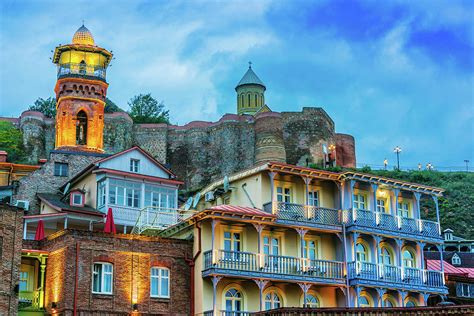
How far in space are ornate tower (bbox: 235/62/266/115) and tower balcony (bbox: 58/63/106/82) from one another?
5407 cm

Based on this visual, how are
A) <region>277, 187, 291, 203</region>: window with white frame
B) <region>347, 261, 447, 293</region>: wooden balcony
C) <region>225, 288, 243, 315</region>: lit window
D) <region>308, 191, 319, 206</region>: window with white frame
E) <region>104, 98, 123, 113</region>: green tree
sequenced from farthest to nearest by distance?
1. <region>104, 98, 123, 113</region>: green tree
2. <region>308, 191, 319, 206</region>: window with white frame
3. <region>277, 187, 291, 203</region>: window with white frame
4. <region>347, 261, 447, 293</region>: wooden balcony
5. <region>225, 288, 243, 315</region>: lit window

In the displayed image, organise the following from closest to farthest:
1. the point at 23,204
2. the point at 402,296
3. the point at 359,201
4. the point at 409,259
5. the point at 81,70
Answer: the point at 402,296 < the point at 359,201 < the point at 409,259 < the point at 23,204 < the point at 81,70

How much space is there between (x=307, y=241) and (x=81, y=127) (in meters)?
34.8

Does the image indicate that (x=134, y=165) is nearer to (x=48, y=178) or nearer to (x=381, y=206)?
(x=48, y=178)

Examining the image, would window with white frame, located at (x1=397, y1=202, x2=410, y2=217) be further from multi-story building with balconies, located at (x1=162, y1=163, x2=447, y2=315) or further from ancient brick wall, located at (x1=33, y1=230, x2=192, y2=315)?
ancient brick wall, located at (x1=33, y1=230, x2=192, y2=315)

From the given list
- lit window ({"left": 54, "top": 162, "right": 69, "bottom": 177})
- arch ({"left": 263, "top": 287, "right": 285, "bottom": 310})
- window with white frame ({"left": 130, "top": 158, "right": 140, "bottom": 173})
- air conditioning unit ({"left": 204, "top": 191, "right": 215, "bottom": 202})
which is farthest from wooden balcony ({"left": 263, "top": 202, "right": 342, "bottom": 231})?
lit window ({"left": 54, "top": 162, "right": 69, "bottom": 177})

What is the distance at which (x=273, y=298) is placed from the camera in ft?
145

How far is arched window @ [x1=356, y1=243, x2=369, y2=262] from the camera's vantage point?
158 feet

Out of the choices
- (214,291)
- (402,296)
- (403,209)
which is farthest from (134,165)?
(402,296)

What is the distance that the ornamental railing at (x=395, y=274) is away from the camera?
151 feet

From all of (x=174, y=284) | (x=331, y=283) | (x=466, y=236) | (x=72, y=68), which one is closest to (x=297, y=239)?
(x=331, y=283)

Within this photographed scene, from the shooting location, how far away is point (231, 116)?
313 feet

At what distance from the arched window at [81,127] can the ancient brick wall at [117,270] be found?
3437cm

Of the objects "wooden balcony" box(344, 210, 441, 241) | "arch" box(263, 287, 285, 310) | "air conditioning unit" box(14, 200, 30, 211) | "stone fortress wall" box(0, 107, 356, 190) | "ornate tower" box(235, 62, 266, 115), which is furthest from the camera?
"ornate tower" box(235, 62, 266, 115)
